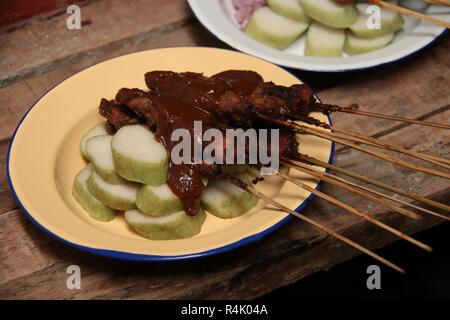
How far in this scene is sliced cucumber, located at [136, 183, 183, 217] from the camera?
2006 mm

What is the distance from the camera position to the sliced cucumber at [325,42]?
2930 millimetres

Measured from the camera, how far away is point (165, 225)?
6.69 ft

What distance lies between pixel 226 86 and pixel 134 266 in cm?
66

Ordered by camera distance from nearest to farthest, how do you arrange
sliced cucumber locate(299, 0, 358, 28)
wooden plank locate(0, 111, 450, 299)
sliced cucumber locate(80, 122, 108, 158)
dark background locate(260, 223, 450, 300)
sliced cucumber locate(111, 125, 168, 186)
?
sliced cucumber locate(111, 125, 168, 186), wooden plank locate(0, 111, 450, 299), sliced cucumber locate(80, 122, 108, 158), sliced cucumber locate(299, 0, 358, 28), dark background locate(260, 223, 450, 300)

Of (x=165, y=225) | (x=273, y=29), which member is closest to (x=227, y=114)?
(x=165, y=225)

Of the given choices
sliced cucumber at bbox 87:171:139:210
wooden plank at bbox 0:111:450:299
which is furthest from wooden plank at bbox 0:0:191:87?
sliced cucumber at bbox 87:171:139:210

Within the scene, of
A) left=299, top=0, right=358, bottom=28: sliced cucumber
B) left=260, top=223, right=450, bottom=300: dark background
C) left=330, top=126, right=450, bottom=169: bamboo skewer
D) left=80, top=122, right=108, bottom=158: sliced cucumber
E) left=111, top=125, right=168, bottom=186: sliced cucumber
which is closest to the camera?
left=330, top=126, right=450, bottom=169: bamboo skewer

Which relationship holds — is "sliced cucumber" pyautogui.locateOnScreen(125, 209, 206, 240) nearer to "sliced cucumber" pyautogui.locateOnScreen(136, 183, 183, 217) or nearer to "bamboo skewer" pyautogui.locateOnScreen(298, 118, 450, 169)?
"sliced cucumber" pyautogui.locateOnScreen(136, 183, 183, 217)

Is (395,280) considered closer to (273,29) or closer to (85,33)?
(273,29)

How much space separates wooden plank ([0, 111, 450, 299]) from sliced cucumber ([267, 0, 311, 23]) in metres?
0.93

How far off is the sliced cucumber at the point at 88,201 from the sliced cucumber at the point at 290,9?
1224 millimetres

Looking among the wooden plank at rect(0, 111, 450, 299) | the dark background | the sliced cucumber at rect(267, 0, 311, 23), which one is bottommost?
the dark background

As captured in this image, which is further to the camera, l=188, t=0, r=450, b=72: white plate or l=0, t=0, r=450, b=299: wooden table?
l=188, t=0, r=450, b=72: white plate

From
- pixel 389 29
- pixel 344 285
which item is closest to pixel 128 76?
pixel 389 29
